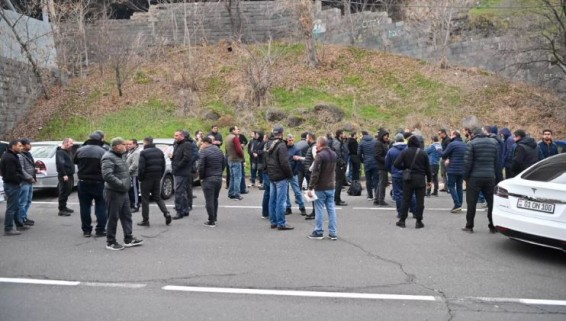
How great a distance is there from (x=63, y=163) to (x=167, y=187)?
2.91m

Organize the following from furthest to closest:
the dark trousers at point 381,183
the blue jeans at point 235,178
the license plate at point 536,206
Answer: the blue jeans at point 235,178 → the dark trousers at point 381,183 → the license plate at point 536,206

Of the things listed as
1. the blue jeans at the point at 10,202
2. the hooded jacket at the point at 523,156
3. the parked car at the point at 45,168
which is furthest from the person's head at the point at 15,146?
the hooded jacket at the point at 523,156

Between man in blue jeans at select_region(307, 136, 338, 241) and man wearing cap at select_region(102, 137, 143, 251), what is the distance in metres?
3.02

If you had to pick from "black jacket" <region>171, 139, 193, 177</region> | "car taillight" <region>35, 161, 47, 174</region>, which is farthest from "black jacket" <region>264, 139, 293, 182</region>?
"car taillight" <region>35, 161, 47, 174</region>

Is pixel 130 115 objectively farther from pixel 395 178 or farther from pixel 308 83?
pixel 395 178

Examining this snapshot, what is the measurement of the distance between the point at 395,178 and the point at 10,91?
64.8ft

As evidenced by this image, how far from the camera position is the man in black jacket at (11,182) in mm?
8781

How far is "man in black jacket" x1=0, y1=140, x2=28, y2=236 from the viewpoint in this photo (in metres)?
8.78

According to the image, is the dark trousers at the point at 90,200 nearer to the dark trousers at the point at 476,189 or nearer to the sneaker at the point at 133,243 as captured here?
the sneaker at the point at 133,243

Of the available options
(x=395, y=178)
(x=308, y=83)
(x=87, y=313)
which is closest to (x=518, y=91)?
(x=308, y=83)

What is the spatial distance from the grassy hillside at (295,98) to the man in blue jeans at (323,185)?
12.4 metres

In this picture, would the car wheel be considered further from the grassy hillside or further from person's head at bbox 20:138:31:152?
the grassy hillside

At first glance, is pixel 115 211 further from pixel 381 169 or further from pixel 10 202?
pixel 381 169

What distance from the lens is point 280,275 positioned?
253 inches
